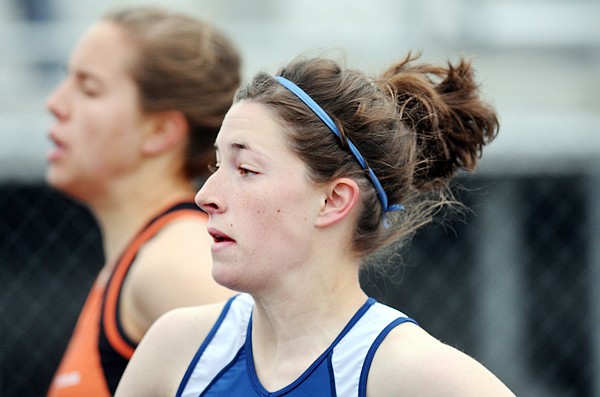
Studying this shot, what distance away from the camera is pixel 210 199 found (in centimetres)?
167

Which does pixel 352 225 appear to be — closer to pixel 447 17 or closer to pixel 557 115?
pixel 557 115

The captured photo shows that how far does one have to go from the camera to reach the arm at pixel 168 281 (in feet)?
7.30

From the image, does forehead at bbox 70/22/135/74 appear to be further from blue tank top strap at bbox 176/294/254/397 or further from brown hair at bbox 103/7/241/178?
blue tank top strap at bbox 176/294/254/397

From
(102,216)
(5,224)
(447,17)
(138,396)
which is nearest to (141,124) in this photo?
(102,216)

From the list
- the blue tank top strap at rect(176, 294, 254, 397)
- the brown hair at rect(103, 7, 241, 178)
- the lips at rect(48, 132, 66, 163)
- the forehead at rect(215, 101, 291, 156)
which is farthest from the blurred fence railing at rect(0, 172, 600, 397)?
the forehead at rect(215, 101, 291, 156)

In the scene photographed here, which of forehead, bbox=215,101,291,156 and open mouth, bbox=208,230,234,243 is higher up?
forehead, bbox=215,101,291,156

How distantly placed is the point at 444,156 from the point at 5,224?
12.5ft

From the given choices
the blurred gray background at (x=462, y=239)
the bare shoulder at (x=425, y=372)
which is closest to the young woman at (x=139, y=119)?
the bare shoulder at (x=425, y=372)

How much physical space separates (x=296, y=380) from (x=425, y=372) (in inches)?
9.0

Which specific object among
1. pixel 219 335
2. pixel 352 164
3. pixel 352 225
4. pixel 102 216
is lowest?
pixel 102 216

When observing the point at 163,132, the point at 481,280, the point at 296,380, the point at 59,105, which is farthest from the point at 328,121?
the point at 481,280

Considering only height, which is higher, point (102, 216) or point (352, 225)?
point (352, 225)

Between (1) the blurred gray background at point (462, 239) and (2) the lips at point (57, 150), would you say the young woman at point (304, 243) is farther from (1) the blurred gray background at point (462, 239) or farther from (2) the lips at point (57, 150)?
(1) the blurred gray background at point (462, 239)

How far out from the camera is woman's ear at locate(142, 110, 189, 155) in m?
2.63
